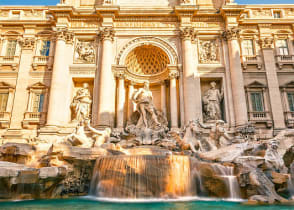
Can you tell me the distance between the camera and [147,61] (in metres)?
18.8

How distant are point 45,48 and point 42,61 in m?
1.38

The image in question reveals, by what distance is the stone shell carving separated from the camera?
1752 centimetres

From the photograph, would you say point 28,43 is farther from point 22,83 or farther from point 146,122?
point 146,122

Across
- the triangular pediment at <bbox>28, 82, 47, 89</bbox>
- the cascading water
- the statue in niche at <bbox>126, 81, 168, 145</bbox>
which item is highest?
the triangular pediment at <bbox>28, 82, 47, 89</bbox>

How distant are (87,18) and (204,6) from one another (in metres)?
10.1

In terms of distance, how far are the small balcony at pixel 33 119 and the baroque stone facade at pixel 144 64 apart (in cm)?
7

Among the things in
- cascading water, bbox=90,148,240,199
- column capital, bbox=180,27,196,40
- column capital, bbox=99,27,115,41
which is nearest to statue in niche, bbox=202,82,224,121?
column capital, bbox=180,27,196,40

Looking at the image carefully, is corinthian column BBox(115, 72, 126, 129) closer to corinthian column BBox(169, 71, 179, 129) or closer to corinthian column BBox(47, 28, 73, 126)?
corinthian column BBox(169, 71, 179, 129)

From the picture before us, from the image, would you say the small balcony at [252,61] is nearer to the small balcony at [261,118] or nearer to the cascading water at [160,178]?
the small balcony at [261,118]

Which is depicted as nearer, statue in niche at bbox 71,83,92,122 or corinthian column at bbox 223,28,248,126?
corinthian column at bbox 223,28,248,126

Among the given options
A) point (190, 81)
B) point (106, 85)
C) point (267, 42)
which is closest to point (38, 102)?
point (106, 85)

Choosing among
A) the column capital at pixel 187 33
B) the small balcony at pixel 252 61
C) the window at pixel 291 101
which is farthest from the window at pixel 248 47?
the column capital at pixel 187 33

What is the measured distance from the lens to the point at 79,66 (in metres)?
17.1

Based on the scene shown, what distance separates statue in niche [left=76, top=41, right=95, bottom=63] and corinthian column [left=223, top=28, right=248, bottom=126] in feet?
35.5
